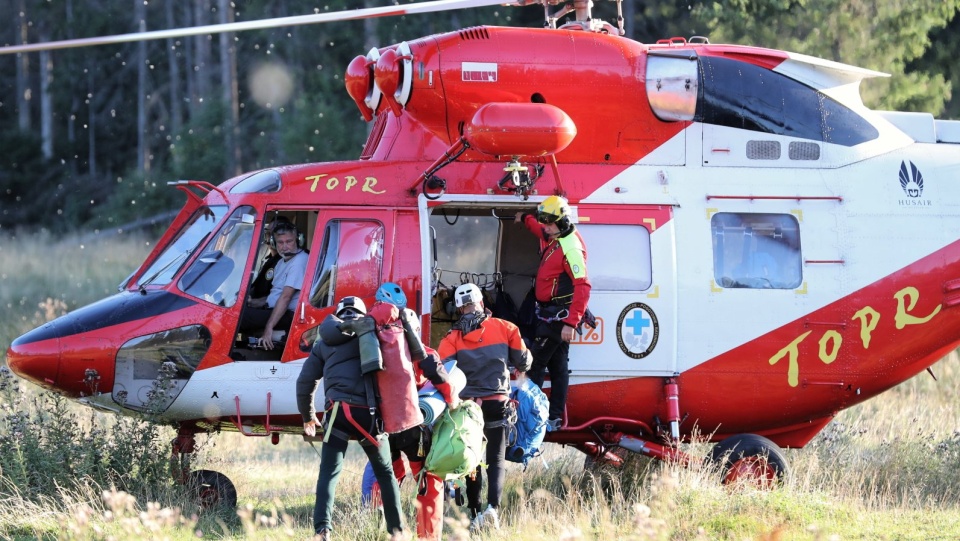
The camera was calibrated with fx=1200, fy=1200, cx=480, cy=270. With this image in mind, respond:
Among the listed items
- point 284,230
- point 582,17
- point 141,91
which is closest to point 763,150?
point 582,17

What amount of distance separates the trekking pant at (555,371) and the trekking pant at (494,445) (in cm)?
69

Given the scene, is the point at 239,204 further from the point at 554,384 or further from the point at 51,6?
the point at 51,6

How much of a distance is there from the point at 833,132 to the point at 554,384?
3.09 meters

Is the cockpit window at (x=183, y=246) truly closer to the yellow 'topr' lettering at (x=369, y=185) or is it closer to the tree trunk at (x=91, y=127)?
the yellow 'topr' lettering at (x=369, y=185)

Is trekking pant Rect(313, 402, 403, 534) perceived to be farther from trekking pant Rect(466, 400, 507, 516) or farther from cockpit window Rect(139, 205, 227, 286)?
cockpit window Rect(139, 205, 227, 286)

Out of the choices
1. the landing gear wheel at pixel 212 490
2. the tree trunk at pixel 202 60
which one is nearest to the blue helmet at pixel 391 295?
the landing gear wheel at pixel 212 490

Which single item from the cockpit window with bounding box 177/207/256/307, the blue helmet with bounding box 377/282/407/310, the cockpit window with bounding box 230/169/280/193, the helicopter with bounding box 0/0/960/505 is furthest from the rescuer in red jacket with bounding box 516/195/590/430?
the cockpit window with bounding box 177/207/256/307

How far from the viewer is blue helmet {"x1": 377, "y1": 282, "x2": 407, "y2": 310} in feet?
26.6

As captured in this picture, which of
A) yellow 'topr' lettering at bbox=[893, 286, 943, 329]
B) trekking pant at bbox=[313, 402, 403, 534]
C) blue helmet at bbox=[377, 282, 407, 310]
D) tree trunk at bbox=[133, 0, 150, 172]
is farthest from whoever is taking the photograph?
tree trunk at bbox=[133, 0, 150, 172]

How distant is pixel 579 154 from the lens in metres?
9.53

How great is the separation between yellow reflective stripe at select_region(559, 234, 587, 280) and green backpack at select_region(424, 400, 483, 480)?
142 cm

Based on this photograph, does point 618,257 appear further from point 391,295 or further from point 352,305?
point 352,305

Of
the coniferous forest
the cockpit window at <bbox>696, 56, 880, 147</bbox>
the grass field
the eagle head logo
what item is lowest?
the grass field

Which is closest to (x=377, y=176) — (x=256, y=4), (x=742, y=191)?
(x=742, y=191)
